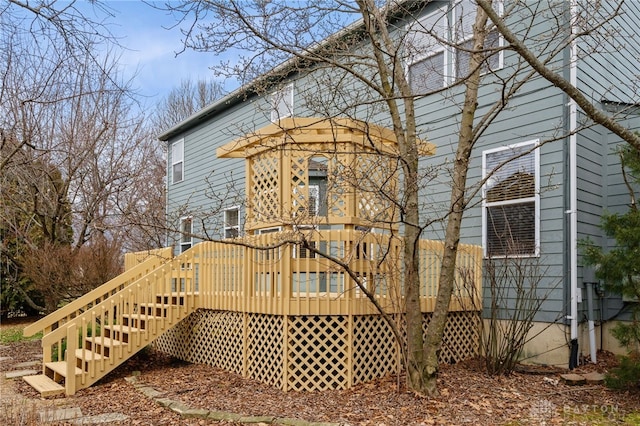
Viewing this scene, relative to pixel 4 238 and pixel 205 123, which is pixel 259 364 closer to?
pixel 205 123

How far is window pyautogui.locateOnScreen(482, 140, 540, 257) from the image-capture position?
6.91m

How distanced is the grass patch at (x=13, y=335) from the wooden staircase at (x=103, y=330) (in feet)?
10.4

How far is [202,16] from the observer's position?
5406mm

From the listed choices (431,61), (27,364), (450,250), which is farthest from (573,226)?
(27,364)

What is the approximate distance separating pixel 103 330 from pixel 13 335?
528 centimetres

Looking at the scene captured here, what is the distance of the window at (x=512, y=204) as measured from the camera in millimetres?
6910

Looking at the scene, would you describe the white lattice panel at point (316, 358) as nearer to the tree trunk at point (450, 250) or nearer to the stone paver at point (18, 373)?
the tree trunk at point (450, 250)

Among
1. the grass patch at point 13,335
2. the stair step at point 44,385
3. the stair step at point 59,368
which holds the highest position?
the stair step at point 59,368

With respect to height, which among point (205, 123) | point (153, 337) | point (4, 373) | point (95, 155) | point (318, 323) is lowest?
point (4, 373)

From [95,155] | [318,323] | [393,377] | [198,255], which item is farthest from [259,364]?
[95,155]

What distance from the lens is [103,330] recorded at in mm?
6543

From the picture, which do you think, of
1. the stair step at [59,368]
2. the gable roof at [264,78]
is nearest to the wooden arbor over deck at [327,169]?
the gable roof at [264,78]

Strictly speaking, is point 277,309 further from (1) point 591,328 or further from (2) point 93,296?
(1) point 591,328

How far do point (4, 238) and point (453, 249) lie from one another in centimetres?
1212
